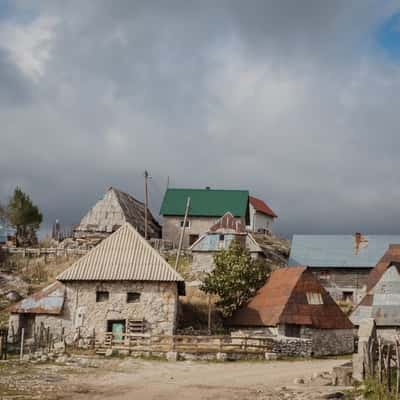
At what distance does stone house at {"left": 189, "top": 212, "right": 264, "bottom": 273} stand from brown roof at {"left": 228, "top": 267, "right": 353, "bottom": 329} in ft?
46.7

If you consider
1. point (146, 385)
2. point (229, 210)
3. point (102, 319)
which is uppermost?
point (229, 210)

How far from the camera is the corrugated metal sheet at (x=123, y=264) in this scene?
4222 centimetres

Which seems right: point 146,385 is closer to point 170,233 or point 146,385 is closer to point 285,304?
point 285,304

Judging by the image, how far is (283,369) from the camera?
1284 inches

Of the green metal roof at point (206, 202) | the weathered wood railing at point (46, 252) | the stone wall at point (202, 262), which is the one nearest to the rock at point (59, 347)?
the stone wall at point (202, 262)

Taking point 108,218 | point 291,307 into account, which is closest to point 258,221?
point 108,218

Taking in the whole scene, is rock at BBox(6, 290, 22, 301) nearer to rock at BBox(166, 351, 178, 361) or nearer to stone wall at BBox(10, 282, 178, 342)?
stone wall at BBox(10, 282, 178, 342)

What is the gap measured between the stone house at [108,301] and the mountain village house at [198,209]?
29084mm

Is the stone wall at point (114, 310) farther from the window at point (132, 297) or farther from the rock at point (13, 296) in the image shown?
the rock at point (13, 296)

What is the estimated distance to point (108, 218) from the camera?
70.4 meters

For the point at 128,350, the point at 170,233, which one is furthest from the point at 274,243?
the point at 128,350

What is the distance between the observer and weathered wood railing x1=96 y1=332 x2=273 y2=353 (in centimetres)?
3716

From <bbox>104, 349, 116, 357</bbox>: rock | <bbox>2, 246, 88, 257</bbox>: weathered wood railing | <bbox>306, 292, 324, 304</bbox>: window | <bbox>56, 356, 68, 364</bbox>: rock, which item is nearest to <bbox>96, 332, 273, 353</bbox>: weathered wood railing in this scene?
<bbox>104, 349, 116, 357</bbox>: rock

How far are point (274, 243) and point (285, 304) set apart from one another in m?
30.6
